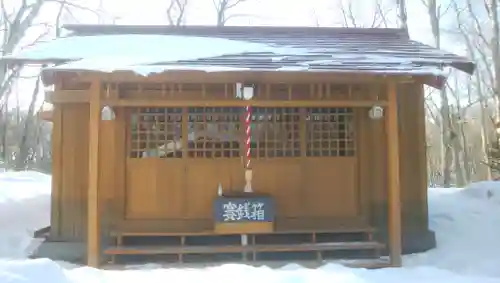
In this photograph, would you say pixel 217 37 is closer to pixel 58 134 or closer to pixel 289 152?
pixel 289 152

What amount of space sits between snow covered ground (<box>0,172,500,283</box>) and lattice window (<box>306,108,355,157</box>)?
76.1 inches

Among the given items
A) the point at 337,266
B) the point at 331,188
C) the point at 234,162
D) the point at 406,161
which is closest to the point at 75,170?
the point at 234,162

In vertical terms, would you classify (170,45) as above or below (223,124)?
above

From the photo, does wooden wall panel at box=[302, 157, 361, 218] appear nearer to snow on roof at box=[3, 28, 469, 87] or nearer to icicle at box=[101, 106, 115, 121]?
snow on roof at box=[3, 28, 469, 87]

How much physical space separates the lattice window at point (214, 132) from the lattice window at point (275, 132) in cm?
28

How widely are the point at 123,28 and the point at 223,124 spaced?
3200mm

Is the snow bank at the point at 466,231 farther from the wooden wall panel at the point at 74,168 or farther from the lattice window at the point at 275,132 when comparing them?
the wooden wall panel at the point at 74,168

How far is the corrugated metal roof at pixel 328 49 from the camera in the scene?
262 inches

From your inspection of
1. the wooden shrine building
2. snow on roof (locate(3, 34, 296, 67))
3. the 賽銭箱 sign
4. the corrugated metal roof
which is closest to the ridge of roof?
the corrugated metal roof

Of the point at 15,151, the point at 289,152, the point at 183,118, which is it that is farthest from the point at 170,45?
the point at 15,151

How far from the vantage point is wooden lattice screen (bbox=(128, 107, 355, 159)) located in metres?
7.91

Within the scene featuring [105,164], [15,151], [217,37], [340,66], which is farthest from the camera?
[15,151]

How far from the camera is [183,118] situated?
7.91 m

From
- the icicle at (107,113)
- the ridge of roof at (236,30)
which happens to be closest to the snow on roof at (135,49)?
the ridge of roof at (236,30)
